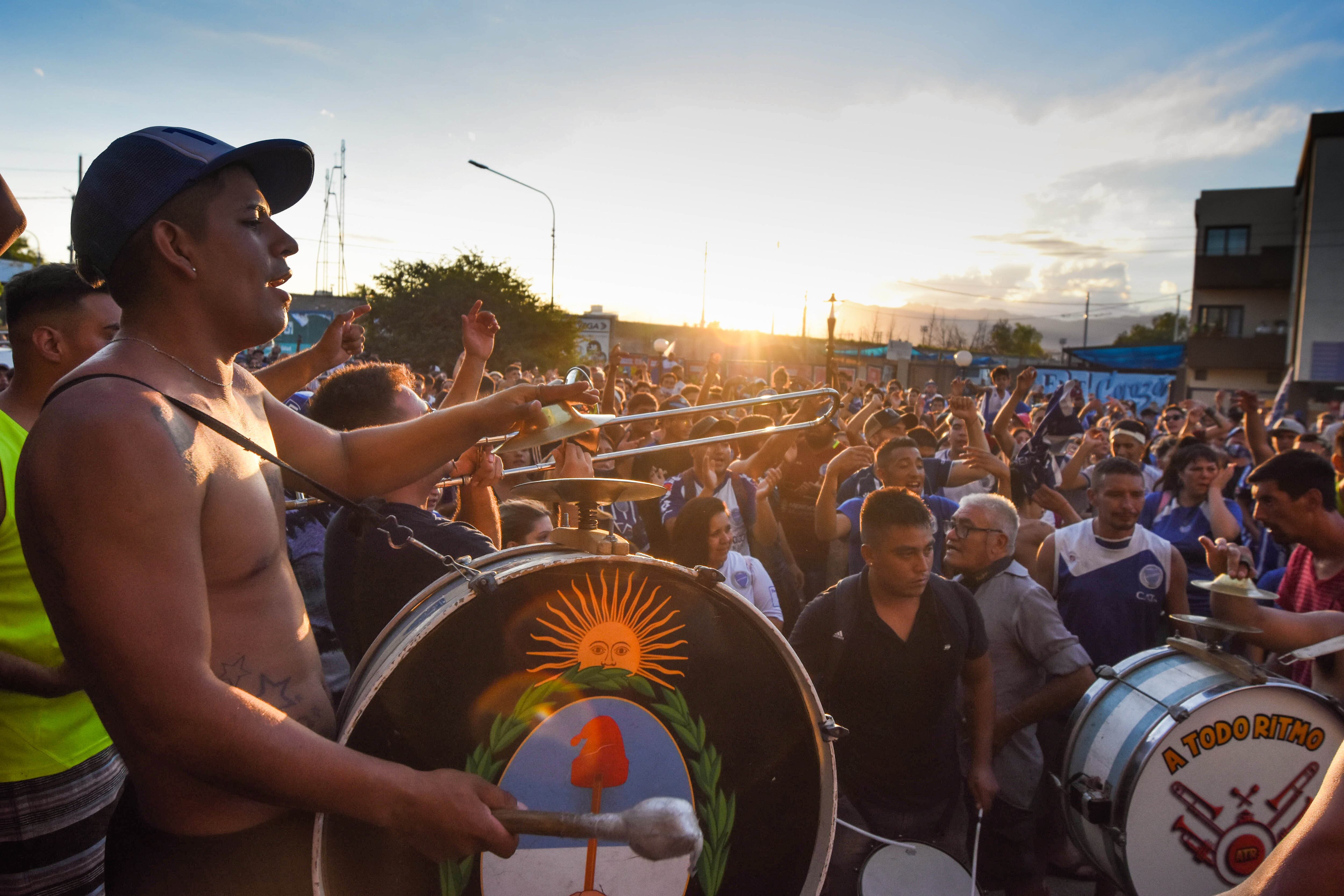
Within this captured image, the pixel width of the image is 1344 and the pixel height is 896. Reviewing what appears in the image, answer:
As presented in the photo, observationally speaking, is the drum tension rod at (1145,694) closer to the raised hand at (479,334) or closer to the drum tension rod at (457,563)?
the drum tension rod at (457,563)

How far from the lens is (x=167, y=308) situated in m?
1.53

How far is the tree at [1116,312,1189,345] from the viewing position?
249 ft

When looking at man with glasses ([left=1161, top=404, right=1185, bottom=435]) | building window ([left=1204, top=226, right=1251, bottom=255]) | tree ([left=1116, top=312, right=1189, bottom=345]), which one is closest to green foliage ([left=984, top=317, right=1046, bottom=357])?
tree ([left=1116, top=312, right=1189, bottom=345])

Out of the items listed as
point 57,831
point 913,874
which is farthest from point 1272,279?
point 57,831

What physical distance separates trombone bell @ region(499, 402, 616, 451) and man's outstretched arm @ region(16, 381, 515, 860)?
841 mm

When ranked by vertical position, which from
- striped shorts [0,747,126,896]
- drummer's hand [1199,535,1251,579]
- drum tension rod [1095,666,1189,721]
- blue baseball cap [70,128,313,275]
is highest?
blue baseball cap [70,128,313,275]

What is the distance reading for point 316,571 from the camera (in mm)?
3346

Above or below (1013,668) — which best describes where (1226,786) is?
below

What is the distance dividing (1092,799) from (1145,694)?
50 centimetres

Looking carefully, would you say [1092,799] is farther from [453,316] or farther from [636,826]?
[453,316]

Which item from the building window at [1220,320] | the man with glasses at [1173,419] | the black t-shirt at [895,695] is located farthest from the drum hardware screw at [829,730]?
the building window at [1220,320]

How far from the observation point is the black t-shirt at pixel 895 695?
351cm

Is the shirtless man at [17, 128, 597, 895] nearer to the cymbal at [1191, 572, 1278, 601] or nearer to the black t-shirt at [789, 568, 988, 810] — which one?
the black t-shirt at [789, 568, 988, 810]

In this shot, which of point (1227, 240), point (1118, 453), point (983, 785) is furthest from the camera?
point (1227, 240)
